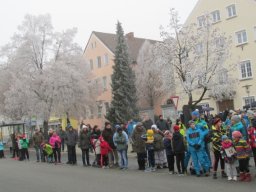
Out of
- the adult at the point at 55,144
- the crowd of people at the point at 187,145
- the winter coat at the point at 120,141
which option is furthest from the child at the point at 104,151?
the adult at the point at 55,144

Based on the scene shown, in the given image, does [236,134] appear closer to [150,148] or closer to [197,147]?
[197,147]

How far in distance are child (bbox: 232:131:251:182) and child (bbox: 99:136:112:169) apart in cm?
711

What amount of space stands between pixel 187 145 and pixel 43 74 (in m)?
29.3

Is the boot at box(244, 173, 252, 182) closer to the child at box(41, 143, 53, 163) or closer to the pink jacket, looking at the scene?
the pink jacket

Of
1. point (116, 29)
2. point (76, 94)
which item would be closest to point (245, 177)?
point (76, 94)

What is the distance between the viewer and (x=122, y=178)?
1408cm

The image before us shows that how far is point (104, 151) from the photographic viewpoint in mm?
17969

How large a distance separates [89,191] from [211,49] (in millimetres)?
24174

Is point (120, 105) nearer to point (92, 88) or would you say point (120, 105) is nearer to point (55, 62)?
point (92, 88)

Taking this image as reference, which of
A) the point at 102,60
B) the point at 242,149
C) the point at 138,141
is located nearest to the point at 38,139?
the point at 138,141

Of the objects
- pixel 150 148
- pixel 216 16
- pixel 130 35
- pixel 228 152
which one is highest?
pixel 130 35

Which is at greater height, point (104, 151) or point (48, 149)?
point (48, 149)

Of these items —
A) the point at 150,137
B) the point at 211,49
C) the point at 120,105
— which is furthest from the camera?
the point at 120,105

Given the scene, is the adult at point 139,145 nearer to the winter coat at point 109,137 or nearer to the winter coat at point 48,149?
the winter coat at point 109,137
